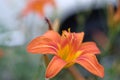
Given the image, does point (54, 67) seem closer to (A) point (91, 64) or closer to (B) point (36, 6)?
(A) point (91, 64)

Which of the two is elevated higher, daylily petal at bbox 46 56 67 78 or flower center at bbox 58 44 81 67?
daylily petal at bbox 46 56 67 78

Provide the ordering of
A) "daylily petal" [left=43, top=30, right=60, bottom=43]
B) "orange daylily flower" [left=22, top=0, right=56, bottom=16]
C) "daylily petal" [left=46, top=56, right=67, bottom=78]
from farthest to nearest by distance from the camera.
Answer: "orange daylily flower" [left=22, top=0, right=56, bottom=16] → "daylily petal" [left=43, top=30, right=60, bottom=43] → "daylily petal" [left=46, top=56, right=67, bottom=78]

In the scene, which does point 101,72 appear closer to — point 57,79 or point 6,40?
point 57,79

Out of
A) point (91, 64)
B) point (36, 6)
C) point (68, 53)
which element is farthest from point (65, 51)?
point (36, 6)

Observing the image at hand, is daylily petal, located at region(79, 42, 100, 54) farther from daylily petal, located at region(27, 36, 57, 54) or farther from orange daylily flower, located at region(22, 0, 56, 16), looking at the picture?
orange daylily flower, located at region(22, 0, 56, 16)

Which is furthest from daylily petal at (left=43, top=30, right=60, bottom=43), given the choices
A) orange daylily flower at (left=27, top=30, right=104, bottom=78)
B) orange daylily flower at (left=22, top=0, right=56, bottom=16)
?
orange daylily flower at (left=22, top=0, right=56, bottom=16)

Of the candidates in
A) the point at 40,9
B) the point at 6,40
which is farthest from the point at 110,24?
the point at 40,9

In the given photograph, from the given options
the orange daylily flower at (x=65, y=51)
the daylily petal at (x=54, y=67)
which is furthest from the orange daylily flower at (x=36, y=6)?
the daylily petal at (x=54, y=67)
